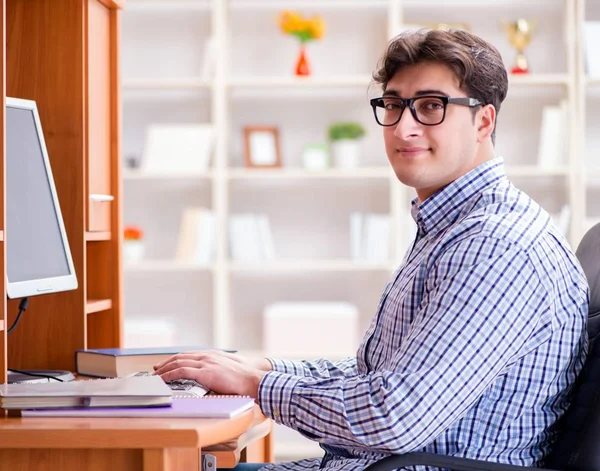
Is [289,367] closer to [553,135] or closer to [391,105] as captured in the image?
[391,105]

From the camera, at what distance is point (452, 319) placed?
1.39m

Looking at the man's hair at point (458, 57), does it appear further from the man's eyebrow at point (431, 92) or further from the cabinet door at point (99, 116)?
the cabinet door at point (99, 116)

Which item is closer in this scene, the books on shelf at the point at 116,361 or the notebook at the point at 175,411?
the notebook at the point at 175,411

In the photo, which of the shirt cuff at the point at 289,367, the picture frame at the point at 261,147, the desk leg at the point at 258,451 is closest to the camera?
the shirt cuff at the point at 289,367

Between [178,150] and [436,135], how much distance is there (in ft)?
8.79

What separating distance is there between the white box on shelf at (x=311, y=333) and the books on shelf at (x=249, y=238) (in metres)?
0.28

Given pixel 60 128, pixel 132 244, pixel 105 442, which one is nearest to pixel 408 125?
Result: pixel 105 442

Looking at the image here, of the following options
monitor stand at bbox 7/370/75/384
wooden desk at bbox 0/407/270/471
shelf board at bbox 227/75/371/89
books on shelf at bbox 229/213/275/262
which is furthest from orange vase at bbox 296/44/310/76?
wooden desk at bbox 0/407/270/471

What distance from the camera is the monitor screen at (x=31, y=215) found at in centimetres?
190

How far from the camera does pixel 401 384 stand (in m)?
1.38

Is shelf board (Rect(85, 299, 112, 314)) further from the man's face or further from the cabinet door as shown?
the man's face

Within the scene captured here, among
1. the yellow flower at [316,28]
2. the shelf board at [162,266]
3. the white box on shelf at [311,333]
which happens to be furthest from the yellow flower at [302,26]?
the white box on shelf at [311,333]

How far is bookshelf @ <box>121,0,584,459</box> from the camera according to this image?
4.34m

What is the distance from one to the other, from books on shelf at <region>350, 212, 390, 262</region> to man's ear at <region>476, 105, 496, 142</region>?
2.44 metres
